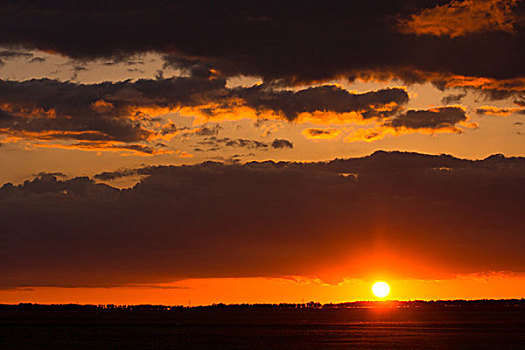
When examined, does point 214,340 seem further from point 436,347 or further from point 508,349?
point 508,349

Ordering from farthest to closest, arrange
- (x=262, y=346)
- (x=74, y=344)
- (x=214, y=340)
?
(x=214, y=340), (x=74, y=344), (x=262, y=346)

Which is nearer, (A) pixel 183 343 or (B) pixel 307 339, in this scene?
(A) pixel 183 343

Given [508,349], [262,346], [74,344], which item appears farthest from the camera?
[74,344]

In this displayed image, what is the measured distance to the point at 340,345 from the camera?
295ft

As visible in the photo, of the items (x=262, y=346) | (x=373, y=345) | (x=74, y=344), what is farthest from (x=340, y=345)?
(x=74, y=344)

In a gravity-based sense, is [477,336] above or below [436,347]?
above

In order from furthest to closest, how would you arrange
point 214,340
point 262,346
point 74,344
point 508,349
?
1. point 214,340
2. point 74,344
3. point 262,346
4. point 508,349

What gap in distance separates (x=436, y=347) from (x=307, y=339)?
22.3 metres

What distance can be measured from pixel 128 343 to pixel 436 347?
36958 millimetres

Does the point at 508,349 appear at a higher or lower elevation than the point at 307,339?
lower

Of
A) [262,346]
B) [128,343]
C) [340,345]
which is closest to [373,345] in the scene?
[340,345]

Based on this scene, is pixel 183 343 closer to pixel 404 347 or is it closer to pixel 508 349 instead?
pixel 404 347

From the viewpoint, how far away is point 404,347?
84.5 m

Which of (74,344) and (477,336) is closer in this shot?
(74,344)
